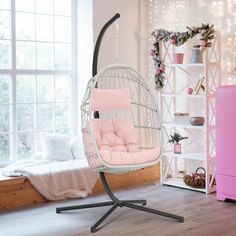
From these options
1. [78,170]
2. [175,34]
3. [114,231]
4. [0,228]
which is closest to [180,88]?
[175,34]

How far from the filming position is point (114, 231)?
12.0 feet

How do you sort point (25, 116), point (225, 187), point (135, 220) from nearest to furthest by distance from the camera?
1. point (135, 220)
2. point (225, 187)
3. point (25, 116)

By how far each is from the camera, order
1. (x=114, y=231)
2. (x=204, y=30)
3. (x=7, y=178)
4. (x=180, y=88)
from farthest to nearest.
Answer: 1. (x=180, y=88)
2. (x=204, y=30)
3. (x=7, y=178)
4. (x=114, y=231)

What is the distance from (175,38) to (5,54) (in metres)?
1.83

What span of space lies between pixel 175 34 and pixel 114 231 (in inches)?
91.3

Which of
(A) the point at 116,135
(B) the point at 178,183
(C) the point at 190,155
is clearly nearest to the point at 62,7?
(A) the point at 116,135

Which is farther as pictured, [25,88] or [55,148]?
[25,88]

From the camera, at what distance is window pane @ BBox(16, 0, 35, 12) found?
17.3 ft

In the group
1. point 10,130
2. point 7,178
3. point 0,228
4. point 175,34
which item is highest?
point 175,34

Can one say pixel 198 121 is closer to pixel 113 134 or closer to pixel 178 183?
pixel 178 183

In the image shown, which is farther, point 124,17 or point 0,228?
point 124,17

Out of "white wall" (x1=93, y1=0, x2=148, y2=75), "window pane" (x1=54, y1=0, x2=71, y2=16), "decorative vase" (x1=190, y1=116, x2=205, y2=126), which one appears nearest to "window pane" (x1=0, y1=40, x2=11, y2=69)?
"window pane" (x1=54, y1=0, x2=71, y2=16)

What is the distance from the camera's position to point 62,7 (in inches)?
221

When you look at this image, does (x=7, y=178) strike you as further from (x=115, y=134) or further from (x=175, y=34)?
(x=175, y=34)
